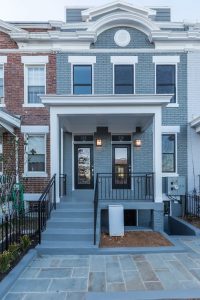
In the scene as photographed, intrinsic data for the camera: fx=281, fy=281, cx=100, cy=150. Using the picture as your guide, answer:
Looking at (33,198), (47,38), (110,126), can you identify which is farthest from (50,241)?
(47,38)

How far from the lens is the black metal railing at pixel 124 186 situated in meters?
10.7

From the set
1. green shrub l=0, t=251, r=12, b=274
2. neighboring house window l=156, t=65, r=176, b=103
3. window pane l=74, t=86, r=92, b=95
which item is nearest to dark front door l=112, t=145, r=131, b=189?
window pane l=74, t=86, r=92, b=95

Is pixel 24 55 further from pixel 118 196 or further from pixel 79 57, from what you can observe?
pixel 118 196

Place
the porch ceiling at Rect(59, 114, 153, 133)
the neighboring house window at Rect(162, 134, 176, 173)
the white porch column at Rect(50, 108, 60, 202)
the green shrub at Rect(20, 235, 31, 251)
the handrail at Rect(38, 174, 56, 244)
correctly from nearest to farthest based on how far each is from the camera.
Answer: the green shrub at Rect(20, 235, 31, 251), the handrail at Rect(38, 174, 56, 244), the white porch column at Rect(50, 108, 60, 202), the porch ceiling at Rect(59, 114, 153, 133), the neighboring house window at Rect(162, 134, 176, 173)

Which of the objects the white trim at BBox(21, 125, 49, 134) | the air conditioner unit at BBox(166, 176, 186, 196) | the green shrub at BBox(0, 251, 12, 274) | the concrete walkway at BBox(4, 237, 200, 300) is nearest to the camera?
the concrete walkway at BBox(4, 237, 200, 300)

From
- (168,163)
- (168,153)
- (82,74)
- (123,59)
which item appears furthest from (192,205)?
(82,74)

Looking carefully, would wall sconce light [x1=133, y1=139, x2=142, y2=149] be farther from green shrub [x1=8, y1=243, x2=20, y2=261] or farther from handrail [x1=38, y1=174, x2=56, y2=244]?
green shrub [x1=8, y1=243, x2=20, y2=261]

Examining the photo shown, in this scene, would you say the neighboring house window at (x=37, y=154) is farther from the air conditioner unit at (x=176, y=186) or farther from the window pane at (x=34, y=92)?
the air conditioner unit at (x=176, y=186)

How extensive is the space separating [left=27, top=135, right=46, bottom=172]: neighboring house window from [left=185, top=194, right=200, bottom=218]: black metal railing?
6.30 metres

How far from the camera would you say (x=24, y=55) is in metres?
12.4

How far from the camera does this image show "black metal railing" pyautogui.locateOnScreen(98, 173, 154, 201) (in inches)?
423

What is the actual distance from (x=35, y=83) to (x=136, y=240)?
8.09m

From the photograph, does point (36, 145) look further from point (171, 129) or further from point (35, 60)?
point (171, 129)

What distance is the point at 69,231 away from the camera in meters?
8.01
